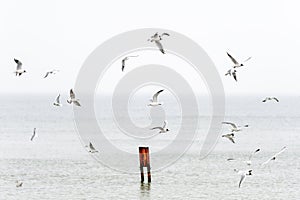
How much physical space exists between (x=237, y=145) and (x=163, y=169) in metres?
30.5

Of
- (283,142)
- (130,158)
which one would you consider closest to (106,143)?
(130,158)

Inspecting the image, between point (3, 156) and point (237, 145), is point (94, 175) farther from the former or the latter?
point (237, 145)

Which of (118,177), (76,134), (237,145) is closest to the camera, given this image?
(118,177)

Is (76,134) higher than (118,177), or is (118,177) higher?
(76,134)

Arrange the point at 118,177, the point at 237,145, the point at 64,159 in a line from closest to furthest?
1. the point at 118,177
2. the point at 64,159
3. the point at 237,145

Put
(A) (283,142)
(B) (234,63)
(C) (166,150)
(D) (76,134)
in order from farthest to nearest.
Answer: (D) (76,134) < (A) (283,142) < (C) (166,150) < (B) (234,63)

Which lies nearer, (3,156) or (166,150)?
(3,156)

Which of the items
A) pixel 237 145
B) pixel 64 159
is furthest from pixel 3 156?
pixel 237 145

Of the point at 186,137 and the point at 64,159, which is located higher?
the point at 186,137

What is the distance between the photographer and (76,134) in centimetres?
11488

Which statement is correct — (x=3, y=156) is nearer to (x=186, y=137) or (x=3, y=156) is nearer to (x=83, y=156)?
(x=83, y=156)

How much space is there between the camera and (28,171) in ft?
209

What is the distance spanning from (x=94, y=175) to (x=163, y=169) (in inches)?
298

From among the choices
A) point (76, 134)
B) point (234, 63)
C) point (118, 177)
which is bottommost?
point (118, 177)
